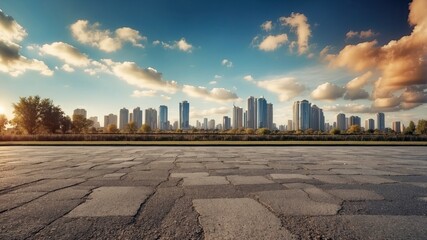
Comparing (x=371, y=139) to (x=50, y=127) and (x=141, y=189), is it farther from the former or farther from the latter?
(x=50, y=127)

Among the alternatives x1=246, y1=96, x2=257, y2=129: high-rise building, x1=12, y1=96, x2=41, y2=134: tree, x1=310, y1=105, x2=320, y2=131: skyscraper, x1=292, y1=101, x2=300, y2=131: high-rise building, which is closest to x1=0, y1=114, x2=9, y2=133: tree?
x1=12, y1=96, x2=41, y2=134: tree

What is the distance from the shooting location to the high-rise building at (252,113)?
623 ft

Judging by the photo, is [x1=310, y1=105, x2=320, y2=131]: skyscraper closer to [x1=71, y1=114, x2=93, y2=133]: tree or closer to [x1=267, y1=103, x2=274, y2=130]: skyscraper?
[x1=267, y1=103, x2=274, y2=130]: skyscraper

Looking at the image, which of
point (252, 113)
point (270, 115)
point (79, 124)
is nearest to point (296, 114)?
A: point (270, 115)

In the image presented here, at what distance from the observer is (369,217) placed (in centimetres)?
450

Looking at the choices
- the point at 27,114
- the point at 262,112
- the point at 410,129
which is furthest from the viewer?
the point at 262,112

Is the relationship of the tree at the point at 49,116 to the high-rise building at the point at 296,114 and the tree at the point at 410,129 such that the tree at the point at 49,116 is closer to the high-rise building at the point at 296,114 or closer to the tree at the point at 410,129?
the tree at the point at 410,129

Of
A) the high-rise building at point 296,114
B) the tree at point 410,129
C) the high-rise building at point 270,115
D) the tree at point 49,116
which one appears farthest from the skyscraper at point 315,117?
the tree at point 49,116

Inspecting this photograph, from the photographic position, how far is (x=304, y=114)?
179125 mm

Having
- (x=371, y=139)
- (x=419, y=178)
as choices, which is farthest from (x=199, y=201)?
(x=371, y=139)

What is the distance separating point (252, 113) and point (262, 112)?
6.94 m

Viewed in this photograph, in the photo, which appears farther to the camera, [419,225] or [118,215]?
[118,215]

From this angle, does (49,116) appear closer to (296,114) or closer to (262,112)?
(262,112)

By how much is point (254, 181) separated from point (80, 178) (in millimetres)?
5127
